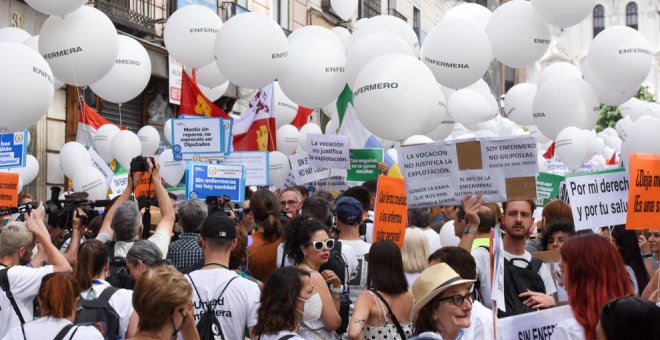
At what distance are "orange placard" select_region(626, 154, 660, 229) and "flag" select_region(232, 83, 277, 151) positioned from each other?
6.89 metres

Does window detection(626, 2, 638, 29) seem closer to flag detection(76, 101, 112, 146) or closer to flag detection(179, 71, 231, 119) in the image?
flag detection(76, 101, 112, 146)

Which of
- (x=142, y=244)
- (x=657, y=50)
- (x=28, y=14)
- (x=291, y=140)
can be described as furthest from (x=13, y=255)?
(x=657, y=50)

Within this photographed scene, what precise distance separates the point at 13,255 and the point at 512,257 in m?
2.99

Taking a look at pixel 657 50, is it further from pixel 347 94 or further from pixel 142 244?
pixel 142 244

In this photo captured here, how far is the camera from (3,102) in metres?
7.57

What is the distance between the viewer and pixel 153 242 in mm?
5551

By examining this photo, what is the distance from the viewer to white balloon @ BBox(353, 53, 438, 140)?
881 centimetres

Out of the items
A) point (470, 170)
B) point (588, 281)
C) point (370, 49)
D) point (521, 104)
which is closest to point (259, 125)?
point (370, 49)

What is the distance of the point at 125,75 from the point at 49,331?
6.56m

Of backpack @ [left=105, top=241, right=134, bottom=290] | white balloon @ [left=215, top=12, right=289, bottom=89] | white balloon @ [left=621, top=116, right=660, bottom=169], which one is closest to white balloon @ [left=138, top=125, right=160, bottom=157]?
white balloon @ [left=215, top=12, right=289, bottom=89]

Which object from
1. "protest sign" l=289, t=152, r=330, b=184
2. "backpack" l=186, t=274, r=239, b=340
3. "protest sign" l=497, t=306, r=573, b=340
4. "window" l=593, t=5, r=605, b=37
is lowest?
"backpack" l=186, t=274, r=239, b=340

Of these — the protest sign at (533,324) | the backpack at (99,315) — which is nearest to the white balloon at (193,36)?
the backpack at (99,315)

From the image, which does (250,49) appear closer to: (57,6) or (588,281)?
(57,6)

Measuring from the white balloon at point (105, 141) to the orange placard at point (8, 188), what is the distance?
5.38m
